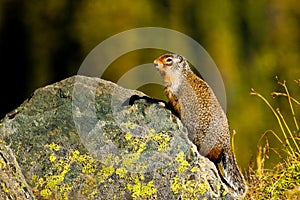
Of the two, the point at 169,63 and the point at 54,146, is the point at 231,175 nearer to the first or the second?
the point at 169,63

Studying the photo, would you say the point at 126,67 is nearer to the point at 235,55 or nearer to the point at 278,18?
the point at 235,55

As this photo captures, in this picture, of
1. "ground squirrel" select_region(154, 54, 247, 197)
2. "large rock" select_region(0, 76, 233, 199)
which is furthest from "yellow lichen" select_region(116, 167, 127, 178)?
"ground squirrel" select_region(154, 54, 247, 197)

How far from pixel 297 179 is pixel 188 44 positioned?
11.8 feet

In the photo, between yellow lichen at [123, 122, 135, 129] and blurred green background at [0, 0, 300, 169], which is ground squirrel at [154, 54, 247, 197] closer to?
yellow lichen at [123, 122, 135, 129]

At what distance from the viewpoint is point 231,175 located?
6238 millimetres

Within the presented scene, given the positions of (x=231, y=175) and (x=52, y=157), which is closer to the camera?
(x=52, y=157)

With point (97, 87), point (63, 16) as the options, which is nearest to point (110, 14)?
point (63, 16)

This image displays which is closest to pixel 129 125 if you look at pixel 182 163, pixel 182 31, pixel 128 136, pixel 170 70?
pixel 128 136

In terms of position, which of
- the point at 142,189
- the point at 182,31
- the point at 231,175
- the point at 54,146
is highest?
the point at 182,31

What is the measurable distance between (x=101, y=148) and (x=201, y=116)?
3.29 feet

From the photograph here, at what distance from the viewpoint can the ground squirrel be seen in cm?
628

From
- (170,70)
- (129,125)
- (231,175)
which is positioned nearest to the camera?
(129,125)

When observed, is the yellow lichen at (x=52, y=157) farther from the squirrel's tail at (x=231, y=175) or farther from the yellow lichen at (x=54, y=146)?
the squirrel's tail at (x=231, y=175)

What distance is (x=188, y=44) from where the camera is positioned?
9.54 metres
